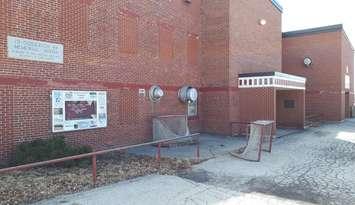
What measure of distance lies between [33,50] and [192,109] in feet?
30.4

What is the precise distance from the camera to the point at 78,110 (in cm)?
1107

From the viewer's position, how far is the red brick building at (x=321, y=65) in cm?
2730

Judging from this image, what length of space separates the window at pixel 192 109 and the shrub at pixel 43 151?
8.22 m

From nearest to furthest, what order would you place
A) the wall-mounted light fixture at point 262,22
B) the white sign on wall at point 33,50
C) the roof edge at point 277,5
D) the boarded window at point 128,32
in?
the white sign on wall at point 33,50 → the boarded window at point 128,32 → the wall-mounted light fixture at point 262,22 → the roof edge at point 277,5

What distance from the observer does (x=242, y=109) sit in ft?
56.6

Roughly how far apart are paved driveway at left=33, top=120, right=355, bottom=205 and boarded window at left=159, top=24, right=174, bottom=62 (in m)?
5.91

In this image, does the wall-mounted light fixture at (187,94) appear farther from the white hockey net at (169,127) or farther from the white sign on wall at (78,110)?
the white sign on wall at (78,110)

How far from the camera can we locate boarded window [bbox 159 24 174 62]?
15.0 meters

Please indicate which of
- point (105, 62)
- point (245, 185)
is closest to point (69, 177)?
point (245, 185)

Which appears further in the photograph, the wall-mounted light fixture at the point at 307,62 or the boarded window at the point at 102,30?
the wall-mounted light fixture at the point at 307,62

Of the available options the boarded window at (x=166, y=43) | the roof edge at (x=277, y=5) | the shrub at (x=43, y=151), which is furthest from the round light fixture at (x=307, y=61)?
the shrub at (x=43, y=151)

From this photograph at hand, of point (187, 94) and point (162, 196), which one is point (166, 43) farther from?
point (162, 196)

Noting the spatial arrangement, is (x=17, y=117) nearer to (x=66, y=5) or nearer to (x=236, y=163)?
(x=66, y=5)

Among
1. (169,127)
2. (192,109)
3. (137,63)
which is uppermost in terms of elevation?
(137,63)
